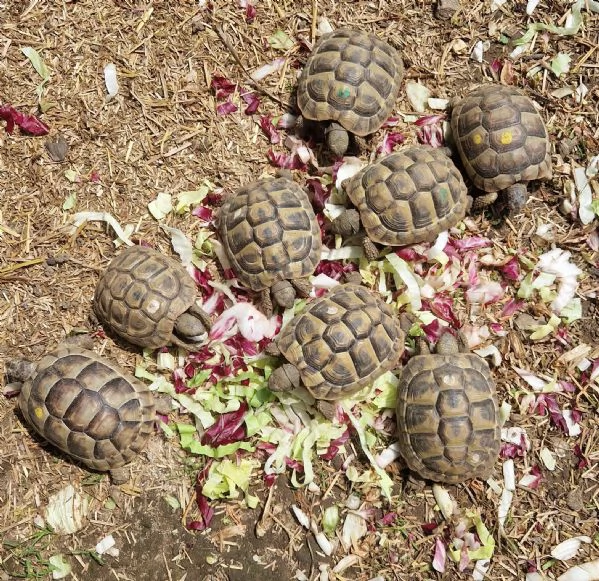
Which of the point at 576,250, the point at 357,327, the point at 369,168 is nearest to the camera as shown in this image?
the point at 357,327

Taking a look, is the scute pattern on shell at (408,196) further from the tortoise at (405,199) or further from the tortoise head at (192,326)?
the tortoise head at (192,326)

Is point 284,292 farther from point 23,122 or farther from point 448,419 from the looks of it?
point 23,122

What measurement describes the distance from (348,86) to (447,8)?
1.21 m

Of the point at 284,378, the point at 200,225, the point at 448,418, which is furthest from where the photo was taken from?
the point at 200,225

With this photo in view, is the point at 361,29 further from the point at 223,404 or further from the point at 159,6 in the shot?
the point at 223,404

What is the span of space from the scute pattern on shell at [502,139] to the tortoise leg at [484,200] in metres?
0.05

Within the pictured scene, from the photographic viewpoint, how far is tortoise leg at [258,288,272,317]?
4488mm

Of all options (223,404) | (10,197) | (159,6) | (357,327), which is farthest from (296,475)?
(159,6)

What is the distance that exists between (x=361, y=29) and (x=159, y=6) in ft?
5.26

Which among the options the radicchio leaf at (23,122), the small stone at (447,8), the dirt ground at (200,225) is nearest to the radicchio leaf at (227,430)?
the dirt ground at (200,225)

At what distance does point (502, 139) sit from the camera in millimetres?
4375

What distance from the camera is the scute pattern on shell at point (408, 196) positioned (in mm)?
4301

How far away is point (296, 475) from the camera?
4543 millimetres

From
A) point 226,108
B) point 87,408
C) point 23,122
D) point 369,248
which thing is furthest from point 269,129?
point 87,408
